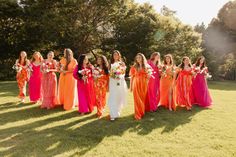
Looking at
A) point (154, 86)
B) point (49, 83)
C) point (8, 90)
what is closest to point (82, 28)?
point (8, 90)

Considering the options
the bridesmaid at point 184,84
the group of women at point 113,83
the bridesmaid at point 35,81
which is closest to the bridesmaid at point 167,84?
the group of women at point 113,83

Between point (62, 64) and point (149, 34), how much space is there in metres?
19.4

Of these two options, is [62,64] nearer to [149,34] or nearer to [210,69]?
[149,34]

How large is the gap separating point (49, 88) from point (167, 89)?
527 centimetres

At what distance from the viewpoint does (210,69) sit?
4866 centimetres

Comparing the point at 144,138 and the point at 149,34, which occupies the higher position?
the point at 149,34

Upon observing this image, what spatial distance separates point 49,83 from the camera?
14.4m

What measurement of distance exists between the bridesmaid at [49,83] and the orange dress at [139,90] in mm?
4068

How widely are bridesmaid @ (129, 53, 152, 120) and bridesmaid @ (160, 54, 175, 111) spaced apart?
5.91ft

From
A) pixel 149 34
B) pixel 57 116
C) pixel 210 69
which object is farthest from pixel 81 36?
pixel 210 69

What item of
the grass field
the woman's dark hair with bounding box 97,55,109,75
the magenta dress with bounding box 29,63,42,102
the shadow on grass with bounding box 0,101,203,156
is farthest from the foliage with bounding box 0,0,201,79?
the woman's dark hair with bounding box 97,55,109,75

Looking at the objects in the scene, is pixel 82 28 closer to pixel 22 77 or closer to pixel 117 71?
pixel 22 77

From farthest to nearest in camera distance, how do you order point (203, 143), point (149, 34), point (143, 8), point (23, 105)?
point (143, 8), point (149, 34), point (23, 105), point (203, 143)

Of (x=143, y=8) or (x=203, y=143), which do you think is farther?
(x=143, y=8)
